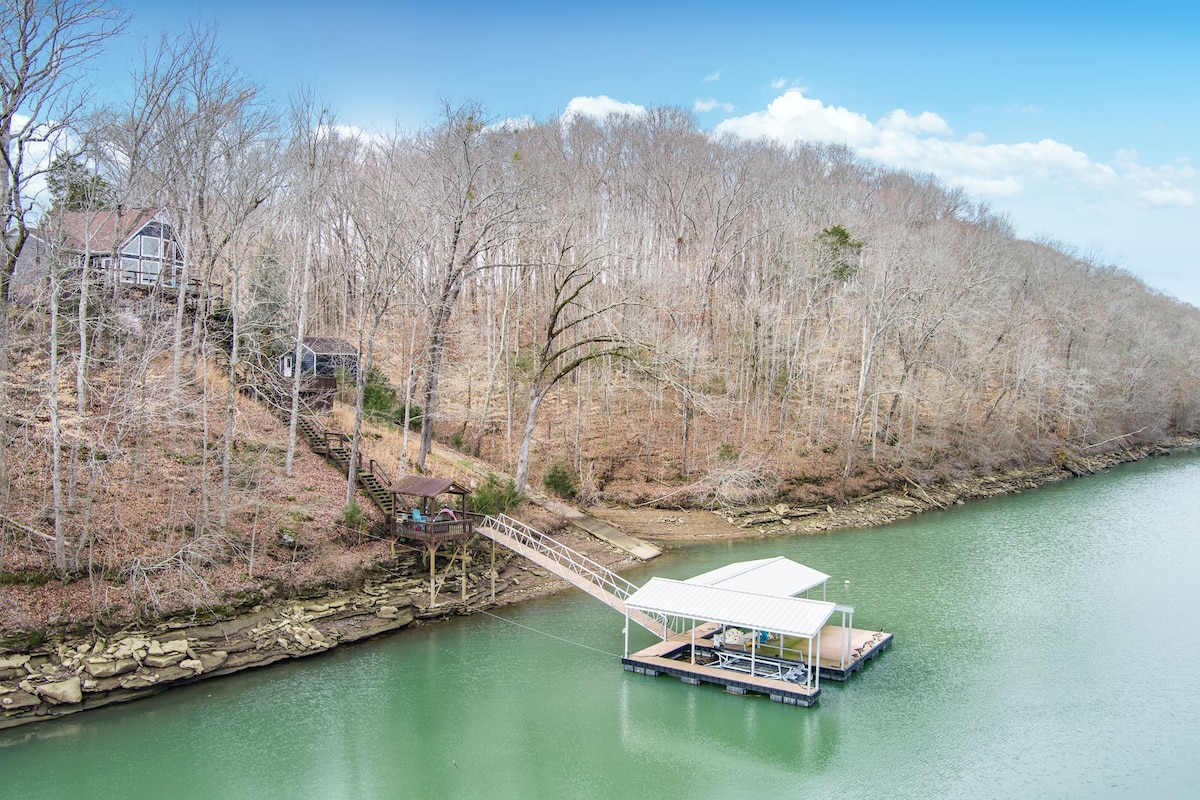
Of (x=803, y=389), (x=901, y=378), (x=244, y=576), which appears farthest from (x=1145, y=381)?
(x=244, y=576)

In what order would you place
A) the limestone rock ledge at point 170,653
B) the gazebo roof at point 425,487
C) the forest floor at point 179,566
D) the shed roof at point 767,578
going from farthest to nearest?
the gazebo roof at point 425,487
the shed roof at point 767,578
the forest floor at point 179,566
the limestone rock ledge at point 170,653

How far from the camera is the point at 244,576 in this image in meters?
23.4

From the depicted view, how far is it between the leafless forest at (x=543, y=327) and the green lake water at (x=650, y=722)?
207 inches

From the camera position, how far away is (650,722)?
1862 cm

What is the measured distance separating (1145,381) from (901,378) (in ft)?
102

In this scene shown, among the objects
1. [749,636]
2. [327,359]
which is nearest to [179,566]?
[749,636]

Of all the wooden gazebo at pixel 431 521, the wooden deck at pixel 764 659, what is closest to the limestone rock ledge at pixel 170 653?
the wooden gazebo at pixel 431 521

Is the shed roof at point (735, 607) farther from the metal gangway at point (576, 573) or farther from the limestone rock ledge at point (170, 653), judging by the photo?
the limestone rock ledge at point (170, 653)

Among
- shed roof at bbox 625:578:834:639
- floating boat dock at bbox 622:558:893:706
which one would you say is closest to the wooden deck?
floating boat dock at bbox 622:558:893:706

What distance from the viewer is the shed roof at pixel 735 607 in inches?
760

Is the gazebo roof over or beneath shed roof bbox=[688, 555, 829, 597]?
over

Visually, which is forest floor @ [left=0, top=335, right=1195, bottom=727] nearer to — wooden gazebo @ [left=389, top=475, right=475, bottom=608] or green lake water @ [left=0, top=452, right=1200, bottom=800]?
green lake water @ [left=0, top=452, right=1200, bottom=800]

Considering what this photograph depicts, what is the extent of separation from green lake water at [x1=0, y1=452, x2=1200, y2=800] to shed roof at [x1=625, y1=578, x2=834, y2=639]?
179 centimetres

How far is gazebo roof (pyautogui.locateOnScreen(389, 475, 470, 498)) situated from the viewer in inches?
1022
